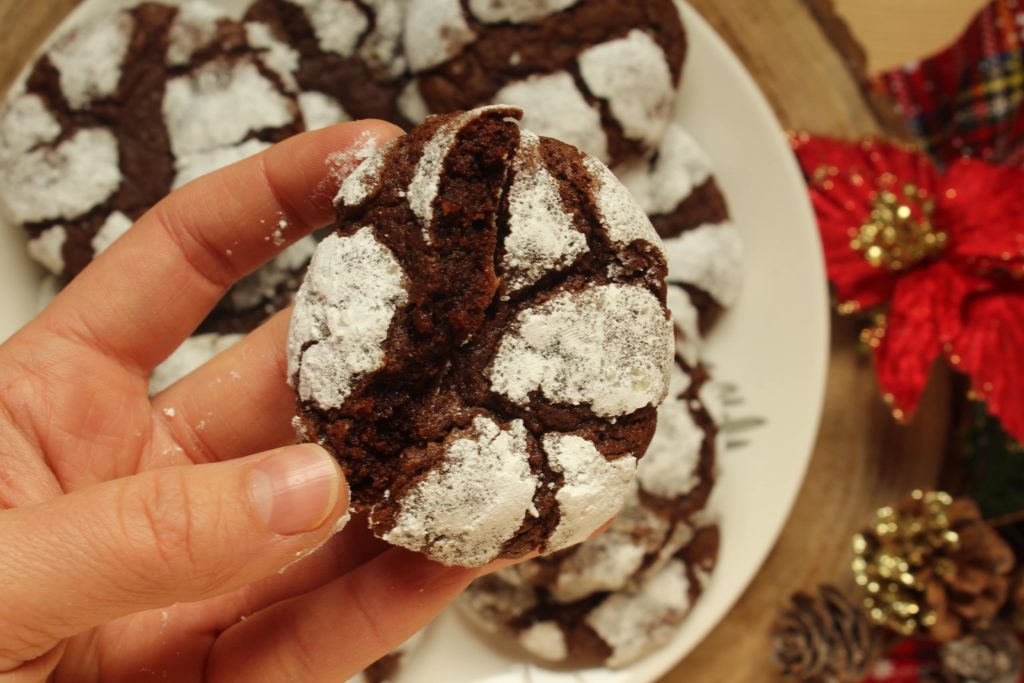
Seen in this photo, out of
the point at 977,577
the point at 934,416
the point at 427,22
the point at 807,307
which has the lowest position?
the point at 977,577

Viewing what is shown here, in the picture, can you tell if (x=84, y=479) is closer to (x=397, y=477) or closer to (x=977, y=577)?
(x=397, y=477)

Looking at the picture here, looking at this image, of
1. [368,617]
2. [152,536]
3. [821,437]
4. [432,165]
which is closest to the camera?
[152,536]

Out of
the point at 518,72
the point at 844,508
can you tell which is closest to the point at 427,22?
the point at 518,72

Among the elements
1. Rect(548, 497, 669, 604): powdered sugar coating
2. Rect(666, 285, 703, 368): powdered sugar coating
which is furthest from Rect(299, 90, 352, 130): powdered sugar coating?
Rect(548, 497, 669, 604): powdered sugar coating

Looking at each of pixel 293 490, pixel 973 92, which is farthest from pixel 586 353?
pixel 973 92

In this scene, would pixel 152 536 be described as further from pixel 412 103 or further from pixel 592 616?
pixel 412 103

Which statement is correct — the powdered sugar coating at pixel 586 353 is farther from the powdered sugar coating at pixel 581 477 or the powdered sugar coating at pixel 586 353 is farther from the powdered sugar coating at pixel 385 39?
the powdered sugar coating at pixel 385 39

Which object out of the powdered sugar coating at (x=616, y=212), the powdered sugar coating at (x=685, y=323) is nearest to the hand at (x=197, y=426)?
the powdered sugar coating at (x=616, y=212)
